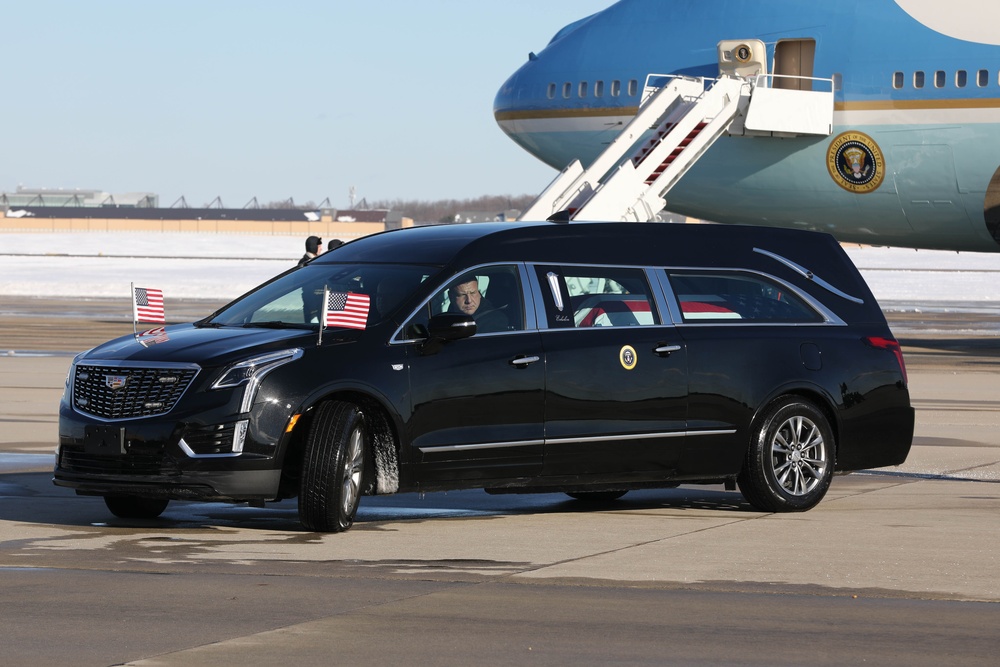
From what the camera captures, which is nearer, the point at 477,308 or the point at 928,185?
the point at 477,308

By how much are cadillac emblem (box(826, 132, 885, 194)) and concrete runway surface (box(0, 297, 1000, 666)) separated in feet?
51.0

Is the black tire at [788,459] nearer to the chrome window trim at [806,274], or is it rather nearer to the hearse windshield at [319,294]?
the chrome window trim at [806,274]

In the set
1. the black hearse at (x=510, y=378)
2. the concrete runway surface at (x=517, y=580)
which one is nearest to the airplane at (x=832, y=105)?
the concrete runway surface at (x=517, y=580)

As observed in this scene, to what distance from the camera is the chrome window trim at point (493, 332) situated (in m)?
9.99

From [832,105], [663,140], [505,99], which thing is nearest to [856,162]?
[832,105]

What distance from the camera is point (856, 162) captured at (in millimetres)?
28062

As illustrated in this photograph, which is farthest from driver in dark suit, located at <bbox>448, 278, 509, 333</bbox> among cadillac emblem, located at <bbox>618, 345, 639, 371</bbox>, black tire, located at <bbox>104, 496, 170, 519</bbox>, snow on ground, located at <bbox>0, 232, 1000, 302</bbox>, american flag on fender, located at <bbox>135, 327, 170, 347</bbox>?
snow on ground, located at <bbox>0, 232, 1000, 302</bbox>

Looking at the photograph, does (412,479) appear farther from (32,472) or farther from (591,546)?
(32,472)

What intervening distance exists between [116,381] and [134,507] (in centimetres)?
104

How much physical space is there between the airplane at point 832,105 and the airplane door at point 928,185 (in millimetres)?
22

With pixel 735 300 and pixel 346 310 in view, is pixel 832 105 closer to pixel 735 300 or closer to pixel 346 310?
pixel 735 300

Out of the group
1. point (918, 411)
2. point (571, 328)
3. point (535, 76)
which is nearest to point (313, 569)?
point (571, 328)

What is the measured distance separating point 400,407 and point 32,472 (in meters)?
3.93

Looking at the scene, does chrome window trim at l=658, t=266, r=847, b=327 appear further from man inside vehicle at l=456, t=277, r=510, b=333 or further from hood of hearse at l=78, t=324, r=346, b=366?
hood of hearse at l=78, t=324, r=346, b=366
